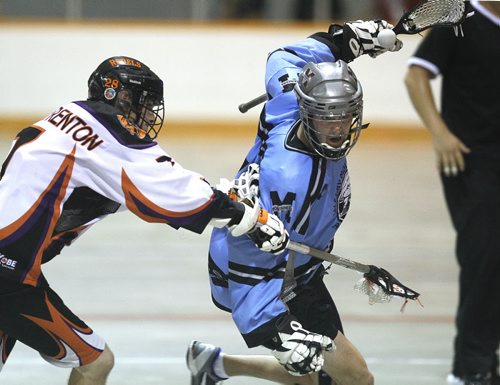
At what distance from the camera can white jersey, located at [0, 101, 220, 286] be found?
10.5ft

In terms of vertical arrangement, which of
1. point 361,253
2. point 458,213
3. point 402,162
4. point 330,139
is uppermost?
point 330,139

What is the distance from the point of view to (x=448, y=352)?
16.8 ft

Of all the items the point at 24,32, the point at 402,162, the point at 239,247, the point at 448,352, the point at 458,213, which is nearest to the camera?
the point at 239,247

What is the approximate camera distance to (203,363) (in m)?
4.27

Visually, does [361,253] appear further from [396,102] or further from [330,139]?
[396,102]

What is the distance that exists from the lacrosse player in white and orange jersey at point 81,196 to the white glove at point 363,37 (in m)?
0.98

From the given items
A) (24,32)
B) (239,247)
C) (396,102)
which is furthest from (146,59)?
(239,247)

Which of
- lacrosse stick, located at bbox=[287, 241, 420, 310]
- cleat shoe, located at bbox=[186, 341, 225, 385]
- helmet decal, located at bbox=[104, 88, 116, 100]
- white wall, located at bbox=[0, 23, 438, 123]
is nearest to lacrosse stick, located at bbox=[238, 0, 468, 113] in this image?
lacrosse stick, located at bbox=[287, 241, 420, 310]

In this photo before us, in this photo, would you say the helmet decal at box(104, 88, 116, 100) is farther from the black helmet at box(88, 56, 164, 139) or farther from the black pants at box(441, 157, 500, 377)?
the black pants at box(441, 157, 500, 377)

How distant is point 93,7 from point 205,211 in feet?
31.5

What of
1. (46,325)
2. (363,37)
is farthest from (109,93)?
(363,37)

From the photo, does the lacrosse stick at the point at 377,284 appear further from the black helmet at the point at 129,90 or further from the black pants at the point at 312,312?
the black helmet at the point at 129,90

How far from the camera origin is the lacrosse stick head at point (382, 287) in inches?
149

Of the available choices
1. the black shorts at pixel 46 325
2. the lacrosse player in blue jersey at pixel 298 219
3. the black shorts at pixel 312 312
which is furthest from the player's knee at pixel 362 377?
the black shorts at pixel 46 325
